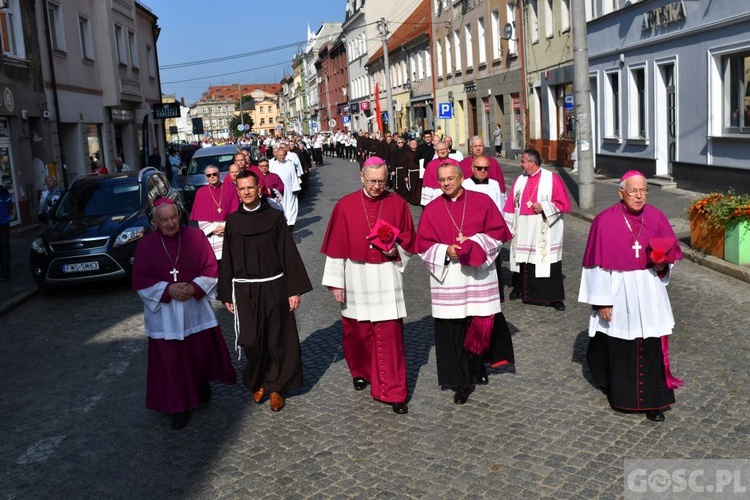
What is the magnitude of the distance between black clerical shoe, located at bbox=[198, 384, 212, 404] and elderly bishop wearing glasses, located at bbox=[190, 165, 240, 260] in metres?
4.01

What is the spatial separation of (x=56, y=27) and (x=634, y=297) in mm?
25127

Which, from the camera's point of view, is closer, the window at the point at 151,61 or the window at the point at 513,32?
the window at the point at 513,32

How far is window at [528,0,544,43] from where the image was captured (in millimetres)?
30484

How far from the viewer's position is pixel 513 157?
35375 mm

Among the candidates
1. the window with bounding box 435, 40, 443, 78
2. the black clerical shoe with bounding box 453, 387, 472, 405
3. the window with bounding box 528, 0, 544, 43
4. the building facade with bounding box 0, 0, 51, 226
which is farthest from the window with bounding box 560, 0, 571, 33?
the black clerical shoe with bounding box 453, 387, 472, 405

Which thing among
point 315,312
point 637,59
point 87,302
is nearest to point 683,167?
point 637,59

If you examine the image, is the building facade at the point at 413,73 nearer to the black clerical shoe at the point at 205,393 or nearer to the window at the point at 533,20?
the window at the point at 533,20

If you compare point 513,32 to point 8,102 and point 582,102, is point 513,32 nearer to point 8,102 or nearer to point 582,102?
point 582,102

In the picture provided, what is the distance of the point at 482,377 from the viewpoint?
6836 millimetres

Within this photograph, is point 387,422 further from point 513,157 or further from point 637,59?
point 513,157

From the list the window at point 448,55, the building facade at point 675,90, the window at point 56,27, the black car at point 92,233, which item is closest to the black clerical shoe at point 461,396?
the black car at point 92,233

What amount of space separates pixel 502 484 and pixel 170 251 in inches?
121

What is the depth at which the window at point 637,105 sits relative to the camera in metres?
22.4

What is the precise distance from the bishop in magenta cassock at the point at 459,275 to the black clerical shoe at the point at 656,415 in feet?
4.32
